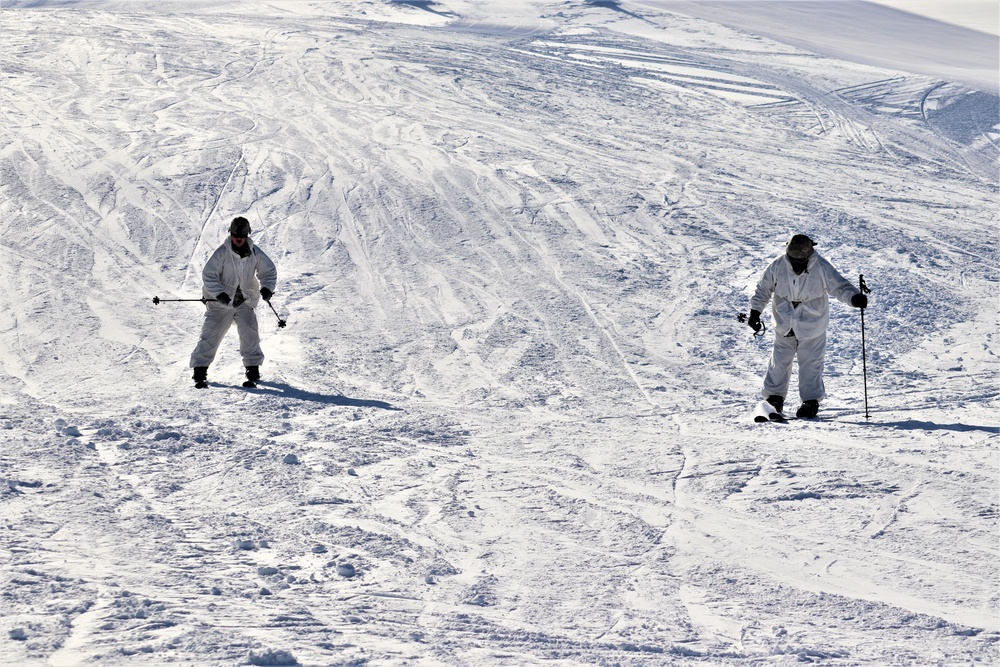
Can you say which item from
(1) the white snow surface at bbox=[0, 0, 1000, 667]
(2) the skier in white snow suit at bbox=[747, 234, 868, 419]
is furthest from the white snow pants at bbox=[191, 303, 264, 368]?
(2) the skier in white snow suit at bbox=[747, 234, 868, 419]

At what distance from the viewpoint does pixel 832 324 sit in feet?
36.7

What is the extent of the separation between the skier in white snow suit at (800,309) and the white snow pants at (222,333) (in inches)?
156

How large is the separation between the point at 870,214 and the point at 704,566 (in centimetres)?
972

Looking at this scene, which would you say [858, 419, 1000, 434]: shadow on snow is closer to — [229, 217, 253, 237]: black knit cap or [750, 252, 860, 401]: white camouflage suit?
[750, 252, 860, 401]: white camouflage suit

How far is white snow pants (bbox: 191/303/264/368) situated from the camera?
364 inches

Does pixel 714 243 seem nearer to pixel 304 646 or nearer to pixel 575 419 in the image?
pixel 575 419

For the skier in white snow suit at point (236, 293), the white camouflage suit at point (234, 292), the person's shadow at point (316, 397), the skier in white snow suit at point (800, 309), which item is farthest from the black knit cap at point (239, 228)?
the skier in white snow suit at point (800, 309)

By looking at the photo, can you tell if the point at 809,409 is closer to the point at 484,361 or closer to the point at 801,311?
the point at 801,311

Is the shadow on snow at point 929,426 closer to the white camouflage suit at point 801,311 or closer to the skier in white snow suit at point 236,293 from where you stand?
the white camouflage suit at point 801,311

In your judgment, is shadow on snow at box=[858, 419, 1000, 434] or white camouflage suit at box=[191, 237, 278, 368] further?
white camouflage suit at box=[191, 237, 278, 368]

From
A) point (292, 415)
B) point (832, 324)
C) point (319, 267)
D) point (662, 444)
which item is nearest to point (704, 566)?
point (662, 444)

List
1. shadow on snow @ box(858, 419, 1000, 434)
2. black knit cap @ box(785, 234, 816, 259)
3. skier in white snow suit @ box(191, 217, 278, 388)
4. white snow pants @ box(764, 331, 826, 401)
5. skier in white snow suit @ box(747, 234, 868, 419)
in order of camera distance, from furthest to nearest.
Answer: skier in white snow suit @ box(191, 217, 278, 388) < white snow pants @ box(764, 331, 826, 401) < skier in white snow suit @ box(747, 234, 868, 419) < black knit cap @ box(785, 234, 816, 259) < shadow on snow @ box(858, 419, 1000, 434)

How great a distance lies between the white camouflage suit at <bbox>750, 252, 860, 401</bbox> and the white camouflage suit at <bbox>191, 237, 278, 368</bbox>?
12.8 feet

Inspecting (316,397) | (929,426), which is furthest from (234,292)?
(929,426)
